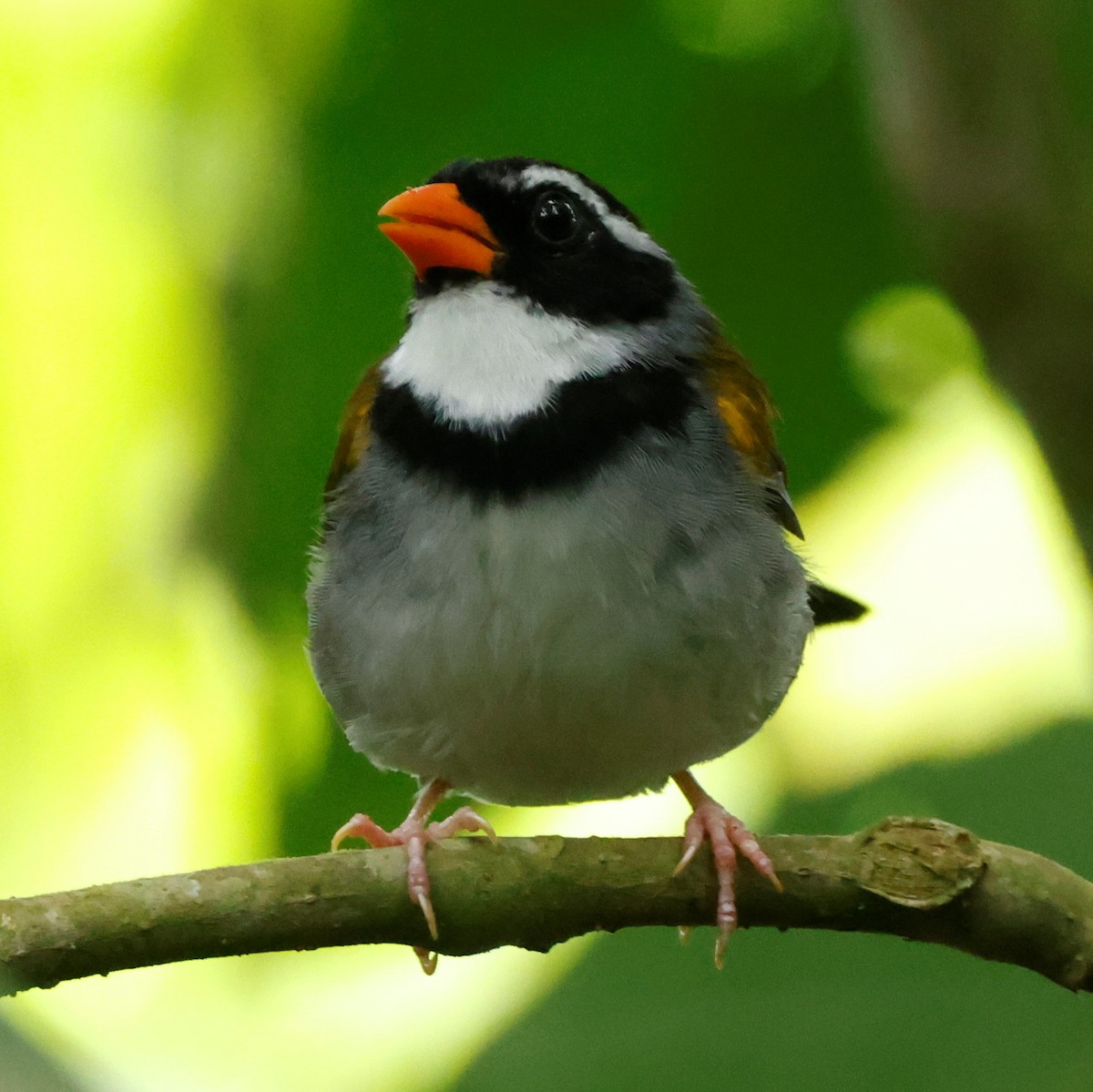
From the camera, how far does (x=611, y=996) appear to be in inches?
102

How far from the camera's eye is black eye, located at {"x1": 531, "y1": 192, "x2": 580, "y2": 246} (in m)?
3.20

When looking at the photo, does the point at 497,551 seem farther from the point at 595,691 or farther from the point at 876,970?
the point at 876,970

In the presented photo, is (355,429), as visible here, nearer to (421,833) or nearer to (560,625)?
(560,625)

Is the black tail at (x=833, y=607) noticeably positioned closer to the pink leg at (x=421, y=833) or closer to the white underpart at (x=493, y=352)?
the white underpart at (x=493, y=352)

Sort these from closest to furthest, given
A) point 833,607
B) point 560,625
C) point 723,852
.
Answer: point 723,852, point 560,625, point 833,607

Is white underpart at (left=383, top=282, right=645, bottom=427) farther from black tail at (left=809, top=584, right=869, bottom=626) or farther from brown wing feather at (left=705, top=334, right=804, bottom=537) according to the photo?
black tail at (left=809, top=584, right=869, bottom=626)

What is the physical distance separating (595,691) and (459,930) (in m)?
0.62

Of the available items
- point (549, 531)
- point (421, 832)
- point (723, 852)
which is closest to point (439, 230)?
point (549, 531)

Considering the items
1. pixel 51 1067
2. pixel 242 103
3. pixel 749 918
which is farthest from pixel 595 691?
pixel 51 1067

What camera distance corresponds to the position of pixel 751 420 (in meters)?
3.21

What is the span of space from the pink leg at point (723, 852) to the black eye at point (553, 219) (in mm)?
1315

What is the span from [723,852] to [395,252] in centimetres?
142

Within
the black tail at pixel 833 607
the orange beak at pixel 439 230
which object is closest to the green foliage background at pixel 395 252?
the orange beak at pixel 439 230

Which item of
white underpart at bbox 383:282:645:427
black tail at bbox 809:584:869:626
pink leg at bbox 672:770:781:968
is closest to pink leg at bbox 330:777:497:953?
pink leg at bbox 672:770:781:968
